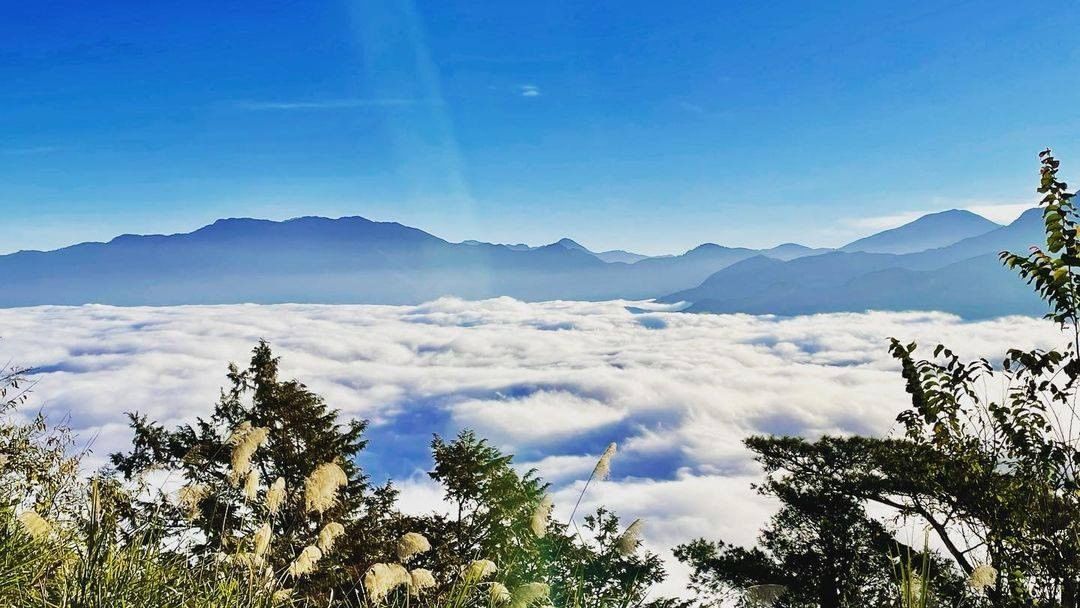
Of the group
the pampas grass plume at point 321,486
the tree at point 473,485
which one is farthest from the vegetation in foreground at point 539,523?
the tree at point 473,485

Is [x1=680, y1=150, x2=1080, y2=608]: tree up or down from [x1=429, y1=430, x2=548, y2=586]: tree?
up

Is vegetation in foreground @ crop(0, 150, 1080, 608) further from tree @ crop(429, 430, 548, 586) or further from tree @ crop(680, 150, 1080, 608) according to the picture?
tree @ crop(429, 430, 548, 586)

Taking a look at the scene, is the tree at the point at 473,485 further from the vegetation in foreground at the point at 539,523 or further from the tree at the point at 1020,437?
the tree at the point at 1020,437

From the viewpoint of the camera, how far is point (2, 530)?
466 cm

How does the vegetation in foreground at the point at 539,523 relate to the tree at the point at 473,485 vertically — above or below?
above

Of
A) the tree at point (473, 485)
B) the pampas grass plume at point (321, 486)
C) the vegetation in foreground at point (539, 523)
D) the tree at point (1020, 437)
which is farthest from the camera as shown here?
the tree at point (473, 485)

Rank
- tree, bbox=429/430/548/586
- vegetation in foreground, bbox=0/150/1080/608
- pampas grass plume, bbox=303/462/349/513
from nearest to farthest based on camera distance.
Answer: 1. vegetation in foreground, bbox=0/150/1080/608
2. pampas grass plume, bbox=303/462/349/513
3. tree, bbox=429/430/548/586

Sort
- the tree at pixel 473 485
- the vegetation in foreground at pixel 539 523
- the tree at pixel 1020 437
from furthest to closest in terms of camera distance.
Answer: the tree at pixel 473 485 < the tree at pixel 1020 437 < the vegetation in foreground at pixel 539 523

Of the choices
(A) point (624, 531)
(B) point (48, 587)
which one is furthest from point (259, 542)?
(A) point (624, 531)

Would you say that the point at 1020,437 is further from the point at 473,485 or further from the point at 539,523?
the point at 473,485

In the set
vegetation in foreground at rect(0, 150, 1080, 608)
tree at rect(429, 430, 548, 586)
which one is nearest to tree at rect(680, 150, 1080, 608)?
vegetation in foreground at rect(0, 150, 1080, 608)

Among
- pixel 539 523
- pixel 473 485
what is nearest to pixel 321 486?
pixel 539 523

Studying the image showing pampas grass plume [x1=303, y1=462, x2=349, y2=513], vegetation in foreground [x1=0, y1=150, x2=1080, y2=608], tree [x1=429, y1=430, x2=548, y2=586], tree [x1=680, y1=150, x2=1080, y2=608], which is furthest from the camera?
tree [x1=429, y1=430, x2=548, y2=586]

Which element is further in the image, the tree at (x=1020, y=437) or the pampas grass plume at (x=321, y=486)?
the tree at (x=1020, y=437)
